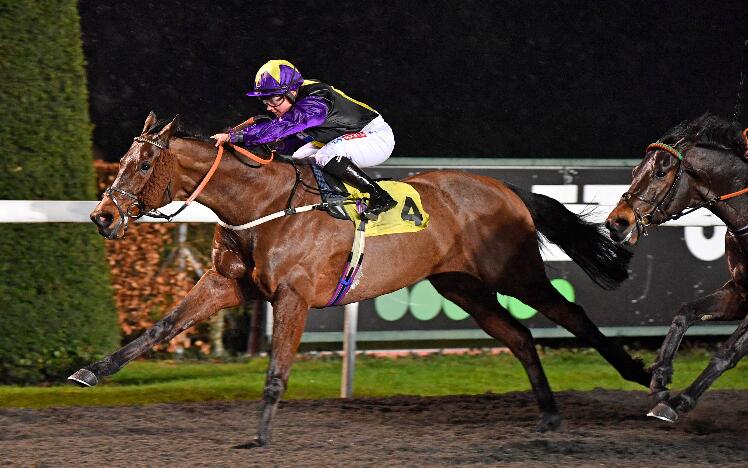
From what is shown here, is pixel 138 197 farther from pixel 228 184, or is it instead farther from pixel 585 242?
pixel 585 242

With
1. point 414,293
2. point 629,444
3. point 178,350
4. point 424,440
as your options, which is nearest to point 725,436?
point 629,444

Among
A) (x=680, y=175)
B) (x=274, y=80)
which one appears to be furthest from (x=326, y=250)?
(x=680, y=175)

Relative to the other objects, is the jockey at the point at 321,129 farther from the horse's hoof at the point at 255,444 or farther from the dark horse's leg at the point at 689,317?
the dark horse's leg at the point at 689,317

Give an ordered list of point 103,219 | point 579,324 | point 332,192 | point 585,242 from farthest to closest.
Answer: point 585,242 → point 579,324 → point 332,192 → point 103,219

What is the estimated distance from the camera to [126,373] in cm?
729

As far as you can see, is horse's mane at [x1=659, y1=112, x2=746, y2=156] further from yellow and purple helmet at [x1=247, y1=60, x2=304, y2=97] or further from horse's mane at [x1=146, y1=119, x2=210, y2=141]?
horse's mane at [x1=146, y1=119, x2=210, y2=141]

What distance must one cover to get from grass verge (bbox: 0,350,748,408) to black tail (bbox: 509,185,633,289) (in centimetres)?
114

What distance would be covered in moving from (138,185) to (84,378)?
2.83ft

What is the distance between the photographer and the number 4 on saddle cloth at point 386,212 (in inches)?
220

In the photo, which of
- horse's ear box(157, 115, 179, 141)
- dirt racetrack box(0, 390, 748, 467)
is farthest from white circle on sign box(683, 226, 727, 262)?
horse's ear box(157, 115, 179, 141)

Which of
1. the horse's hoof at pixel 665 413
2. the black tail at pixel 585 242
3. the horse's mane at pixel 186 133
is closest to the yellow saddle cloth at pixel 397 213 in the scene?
the horse's mane at pixel 186 133

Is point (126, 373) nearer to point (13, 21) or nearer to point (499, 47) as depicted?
point (13, 21)

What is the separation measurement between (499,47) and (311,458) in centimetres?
780

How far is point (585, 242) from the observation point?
6.21 meters
